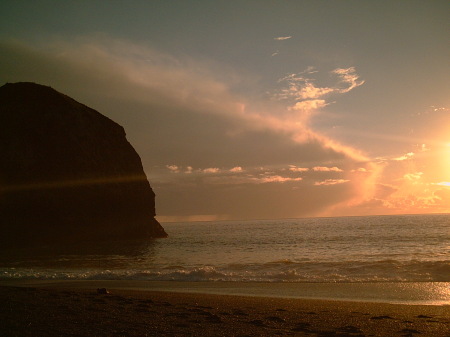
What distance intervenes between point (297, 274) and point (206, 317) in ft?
34.6

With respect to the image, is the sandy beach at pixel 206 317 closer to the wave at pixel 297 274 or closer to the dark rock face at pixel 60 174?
the wave at pixel 297 274

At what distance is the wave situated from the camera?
54.1ft

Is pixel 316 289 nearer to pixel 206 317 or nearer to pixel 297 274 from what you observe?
pixel 297 274

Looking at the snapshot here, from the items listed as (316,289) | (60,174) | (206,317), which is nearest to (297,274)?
(316,289)

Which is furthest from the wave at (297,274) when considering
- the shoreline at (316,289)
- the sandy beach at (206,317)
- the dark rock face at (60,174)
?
the dark rock face at (60,174)

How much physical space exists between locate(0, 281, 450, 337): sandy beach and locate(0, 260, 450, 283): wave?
5.94 m

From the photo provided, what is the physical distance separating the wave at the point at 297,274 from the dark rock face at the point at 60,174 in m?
31.5

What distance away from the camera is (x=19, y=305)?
28.6 feet

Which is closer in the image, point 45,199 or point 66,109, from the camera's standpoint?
point 45,199

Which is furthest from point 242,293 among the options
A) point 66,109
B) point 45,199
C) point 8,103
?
point 8,103

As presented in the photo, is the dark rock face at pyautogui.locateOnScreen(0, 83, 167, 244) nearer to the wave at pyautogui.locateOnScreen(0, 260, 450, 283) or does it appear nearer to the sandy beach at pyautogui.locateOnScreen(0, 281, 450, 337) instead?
the wave at pyautogui.locateOnScreen(0, 260, 450, 283)

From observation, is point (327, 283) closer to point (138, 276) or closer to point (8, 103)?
point (138, 276)

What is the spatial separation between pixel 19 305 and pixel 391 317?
977 centimetres

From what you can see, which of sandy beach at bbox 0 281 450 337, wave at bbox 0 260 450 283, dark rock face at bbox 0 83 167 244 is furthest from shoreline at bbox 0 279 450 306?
dark rock face at bbox 0 83 167 244
